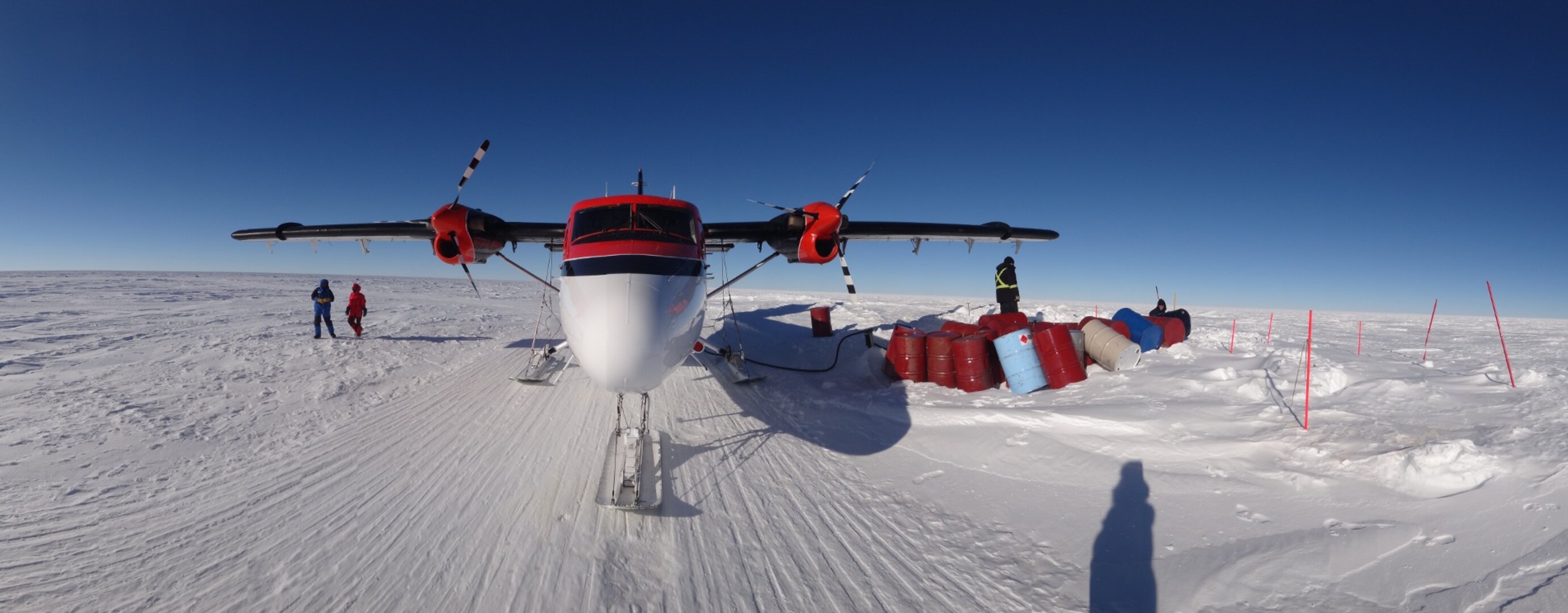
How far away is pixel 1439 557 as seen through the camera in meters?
2.89

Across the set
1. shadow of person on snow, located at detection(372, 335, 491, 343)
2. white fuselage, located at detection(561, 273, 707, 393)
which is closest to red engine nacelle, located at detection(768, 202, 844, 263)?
white fuselage, located at detection(561, 273, 707, 393)

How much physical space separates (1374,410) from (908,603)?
5366 millimetres

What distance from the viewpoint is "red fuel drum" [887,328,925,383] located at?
814 cm

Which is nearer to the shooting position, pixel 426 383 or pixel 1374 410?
pixel 1374 410

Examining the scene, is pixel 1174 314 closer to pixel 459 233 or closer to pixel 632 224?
pixel 632 224

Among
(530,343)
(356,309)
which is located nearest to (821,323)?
(530,343)

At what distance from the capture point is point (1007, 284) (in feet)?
35.8

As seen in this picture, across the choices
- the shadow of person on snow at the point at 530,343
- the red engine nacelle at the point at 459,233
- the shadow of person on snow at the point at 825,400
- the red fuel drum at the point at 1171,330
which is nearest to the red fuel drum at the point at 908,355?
the shadow of person on snow at the point at 825,400

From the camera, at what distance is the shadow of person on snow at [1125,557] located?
3041 millimetres

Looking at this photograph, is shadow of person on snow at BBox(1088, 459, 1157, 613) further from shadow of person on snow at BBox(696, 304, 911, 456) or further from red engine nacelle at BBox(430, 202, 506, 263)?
red engine nacelle at BBox(430, 202, 506, 263)

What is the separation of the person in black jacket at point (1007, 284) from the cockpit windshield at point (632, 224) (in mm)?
7643

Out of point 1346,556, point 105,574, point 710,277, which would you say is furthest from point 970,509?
point 105,574

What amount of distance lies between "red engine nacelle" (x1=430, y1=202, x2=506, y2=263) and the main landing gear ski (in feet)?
11.3

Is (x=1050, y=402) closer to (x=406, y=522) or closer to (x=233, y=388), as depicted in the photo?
(x=406, y=522)
